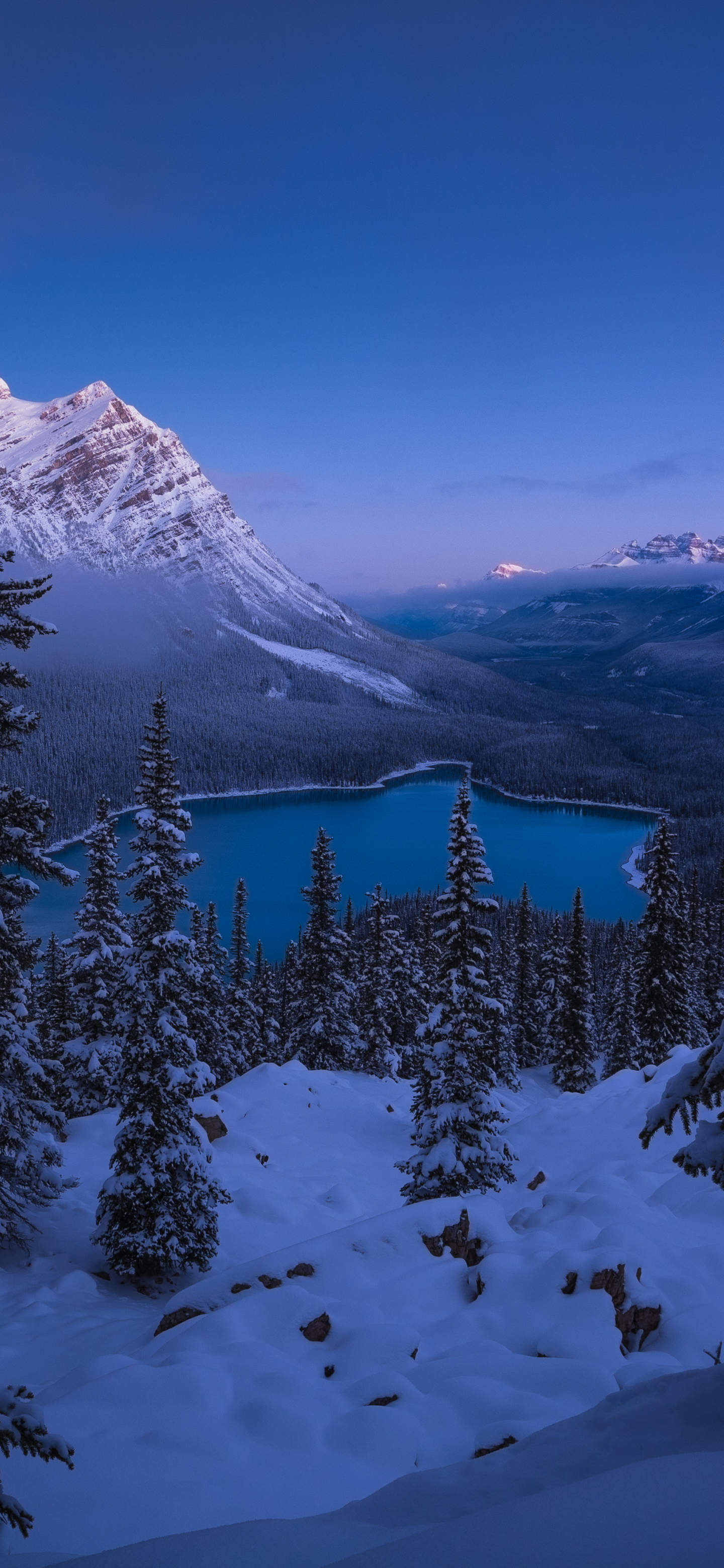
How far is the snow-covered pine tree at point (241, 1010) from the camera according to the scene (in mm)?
40625

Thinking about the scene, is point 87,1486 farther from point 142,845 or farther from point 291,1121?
point 291,1121

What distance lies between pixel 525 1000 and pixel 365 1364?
1604 inches

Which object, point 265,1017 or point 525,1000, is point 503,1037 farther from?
point 265,1017

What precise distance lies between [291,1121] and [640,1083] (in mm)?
11346

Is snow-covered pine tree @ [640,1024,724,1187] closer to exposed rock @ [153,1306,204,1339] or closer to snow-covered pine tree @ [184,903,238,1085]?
exposed rock @ [153,1306,204,1339]

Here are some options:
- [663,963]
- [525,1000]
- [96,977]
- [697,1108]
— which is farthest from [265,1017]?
[697,1108]

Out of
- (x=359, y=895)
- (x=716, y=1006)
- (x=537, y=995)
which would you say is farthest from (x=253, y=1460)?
(x=359, y=895)

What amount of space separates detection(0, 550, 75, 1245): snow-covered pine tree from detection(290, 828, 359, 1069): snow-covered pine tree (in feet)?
61.3

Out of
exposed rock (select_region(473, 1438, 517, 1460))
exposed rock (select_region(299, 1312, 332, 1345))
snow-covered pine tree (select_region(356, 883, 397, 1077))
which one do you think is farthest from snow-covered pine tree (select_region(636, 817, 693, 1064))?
exposed rock (select_region(473, 1438, 517, 1460))

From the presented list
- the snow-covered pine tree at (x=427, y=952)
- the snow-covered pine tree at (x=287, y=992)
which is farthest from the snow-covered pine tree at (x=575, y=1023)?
the snow-covered pine tree at (x=287, y=992)

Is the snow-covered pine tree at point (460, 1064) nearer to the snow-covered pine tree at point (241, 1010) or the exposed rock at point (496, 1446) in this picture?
the exposed rock at point (496, 1446)

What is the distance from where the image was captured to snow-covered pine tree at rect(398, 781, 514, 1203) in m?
16.2

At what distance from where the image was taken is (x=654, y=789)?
195875 millimetres

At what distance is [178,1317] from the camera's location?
9.52m
